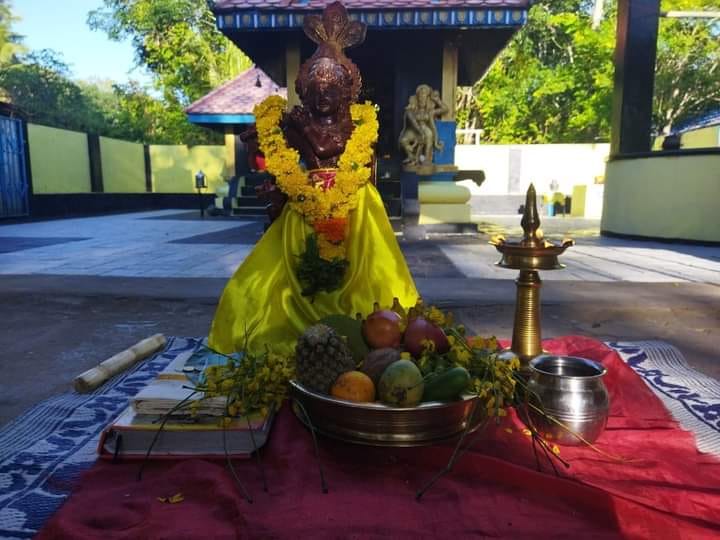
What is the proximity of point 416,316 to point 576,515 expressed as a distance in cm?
95

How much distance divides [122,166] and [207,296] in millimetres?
19549

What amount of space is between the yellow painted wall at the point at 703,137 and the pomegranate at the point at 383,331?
19.6 meters

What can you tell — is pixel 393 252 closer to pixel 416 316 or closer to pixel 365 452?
pixel 416 316

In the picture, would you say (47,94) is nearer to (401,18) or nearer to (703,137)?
(401,18)

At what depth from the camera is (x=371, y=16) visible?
940cm

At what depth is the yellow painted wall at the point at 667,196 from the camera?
9531 mm

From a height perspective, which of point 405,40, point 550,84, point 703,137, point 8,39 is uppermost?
point 8,39

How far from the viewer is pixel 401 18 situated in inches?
369

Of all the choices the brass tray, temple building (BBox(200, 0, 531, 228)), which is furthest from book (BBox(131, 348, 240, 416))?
temple building (BBox(200, 0, 531, 228))

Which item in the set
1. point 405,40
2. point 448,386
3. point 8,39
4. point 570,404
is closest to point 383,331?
point 448,386

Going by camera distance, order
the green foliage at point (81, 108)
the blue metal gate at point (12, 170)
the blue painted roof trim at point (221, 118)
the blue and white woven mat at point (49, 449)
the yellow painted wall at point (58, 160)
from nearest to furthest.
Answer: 1. the blue and white woven mat at point (49, 449)
2. the blue metal gate at point (12, 170)
3. the blue painted roof trim at point (221, 118)
4. the yellow painted wall at point (58, 160)
5. the green foliage at point (81, 108)

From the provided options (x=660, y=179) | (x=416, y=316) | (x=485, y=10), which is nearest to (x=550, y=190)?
(x=660, y=179)


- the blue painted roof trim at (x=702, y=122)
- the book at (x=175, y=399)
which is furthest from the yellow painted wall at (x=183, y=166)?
the book at (x=175, y=399)

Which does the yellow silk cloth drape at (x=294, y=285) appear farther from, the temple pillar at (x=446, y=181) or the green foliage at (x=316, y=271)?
the temple pillar at (x=446, y=181)
